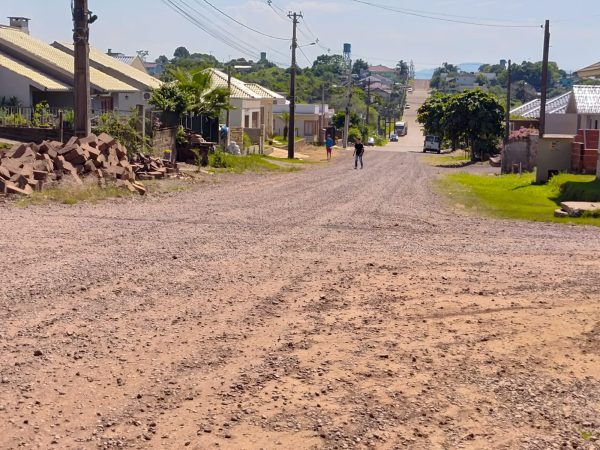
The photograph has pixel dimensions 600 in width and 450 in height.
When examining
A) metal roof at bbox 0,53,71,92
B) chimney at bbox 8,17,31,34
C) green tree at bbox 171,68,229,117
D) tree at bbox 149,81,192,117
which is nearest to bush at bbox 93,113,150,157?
tree at bbox 149,81,192,117

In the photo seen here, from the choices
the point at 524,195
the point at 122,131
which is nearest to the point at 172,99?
the point at 122,131

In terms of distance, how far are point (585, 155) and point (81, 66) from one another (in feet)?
57.5

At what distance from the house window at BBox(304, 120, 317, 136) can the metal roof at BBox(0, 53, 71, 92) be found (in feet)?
185

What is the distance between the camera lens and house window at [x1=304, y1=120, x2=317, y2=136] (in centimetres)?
9631

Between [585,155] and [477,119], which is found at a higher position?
[477,119]

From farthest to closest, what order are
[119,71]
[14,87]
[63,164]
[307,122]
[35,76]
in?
[307,122] → [119,71] → [35,76] → [14,87] → [63,164]

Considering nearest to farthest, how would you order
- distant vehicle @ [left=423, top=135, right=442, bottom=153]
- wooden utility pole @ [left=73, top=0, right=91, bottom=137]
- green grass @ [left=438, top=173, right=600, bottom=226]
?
green grass @ [left=438, top=173, right=600, bottom=226] < wooden utility pole @ [left=73, top=0, right=91, bottom=137] < distant vehicle @ [left=423, top=135, right=442, bottom=153]

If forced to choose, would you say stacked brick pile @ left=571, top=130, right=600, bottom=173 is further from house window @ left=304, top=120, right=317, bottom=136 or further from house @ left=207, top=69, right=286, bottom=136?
house window @ left=304, top=120, right=317, bottom=136

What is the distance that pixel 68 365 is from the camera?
7629 mm

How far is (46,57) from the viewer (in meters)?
42.7

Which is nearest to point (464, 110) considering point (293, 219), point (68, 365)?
point (293, 219)

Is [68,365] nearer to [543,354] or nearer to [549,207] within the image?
[543,354]

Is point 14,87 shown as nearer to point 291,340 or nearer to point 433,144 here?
point 291,340

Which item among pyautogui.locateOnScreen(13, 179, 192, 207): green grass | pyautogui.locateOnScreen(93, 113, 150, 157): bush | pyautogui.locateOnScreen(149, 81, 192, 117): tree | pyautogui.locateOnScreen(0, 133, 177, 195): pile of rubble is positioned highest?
pyautogui.locateOnScreen(149, 81, 192, 117): tree
